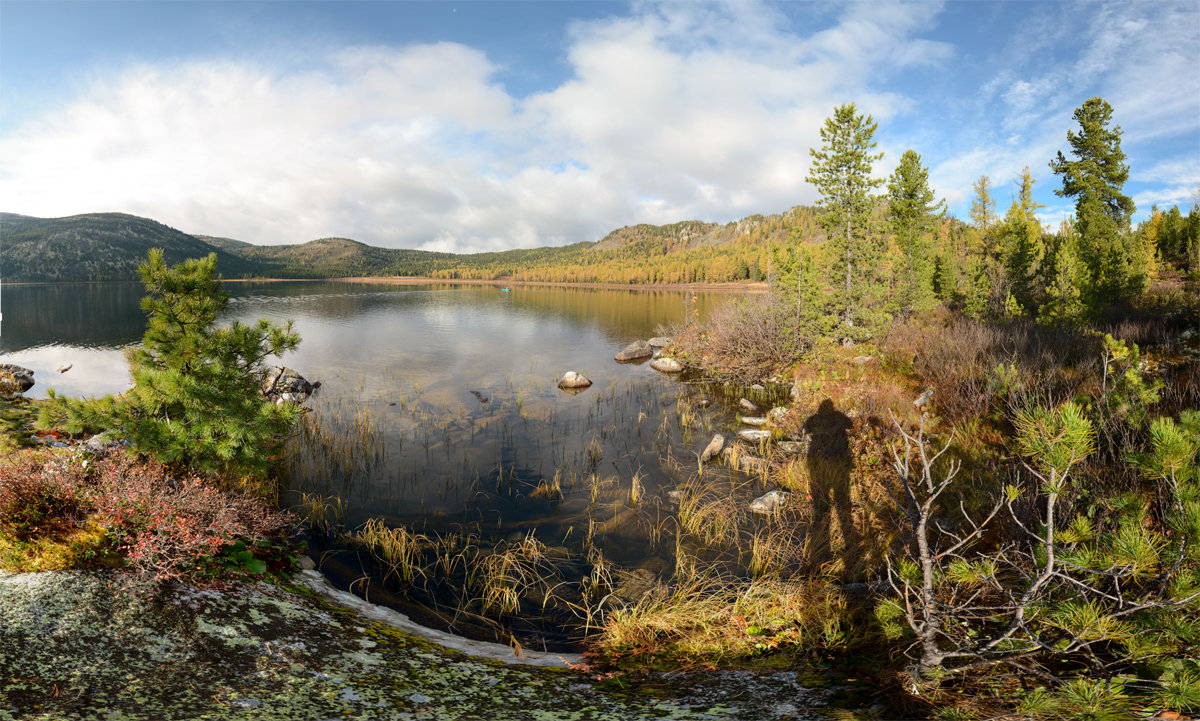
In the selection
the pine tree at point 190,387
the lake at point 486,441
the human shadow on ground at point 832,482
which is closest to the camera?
the pine tree at point 190,387

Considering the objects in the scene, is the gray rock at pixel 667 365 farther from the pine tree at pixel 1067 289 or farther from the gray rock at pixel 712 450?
the pine tree at pixel 1067 289

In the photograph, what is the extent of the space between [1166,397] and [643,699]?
10.7 metres

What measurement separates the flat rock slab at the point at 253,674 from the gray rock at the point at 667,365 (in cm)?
2190

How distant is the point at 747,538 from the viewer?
8.91 m

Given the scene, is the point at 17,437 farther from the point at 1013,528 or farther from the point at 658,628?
the point at 1013,528

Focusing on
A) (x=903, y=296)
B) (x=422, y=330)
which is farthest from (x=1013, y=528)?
(x=422, y=330)

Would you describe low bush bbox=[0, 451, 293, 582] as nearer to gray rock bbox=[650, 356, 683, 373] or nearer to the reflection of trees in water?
gray rock bbox=[650, 356, 683, 373]

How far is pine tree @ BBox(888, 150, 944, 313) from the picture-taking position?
3666 cm

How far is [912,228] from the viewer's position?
39844mm

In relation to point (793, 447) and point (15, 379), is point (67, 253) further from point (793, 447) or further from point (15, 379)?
point (793, 447)

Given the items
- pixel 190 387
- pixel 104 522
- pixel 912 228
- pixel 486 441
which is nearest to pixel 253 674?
pixel 104 522

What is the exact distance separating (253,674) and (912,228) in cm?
4814

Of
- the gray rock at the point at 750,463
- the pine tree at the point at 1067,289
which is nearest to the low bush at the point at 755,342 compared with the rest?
the gray rock at the point at 750,463

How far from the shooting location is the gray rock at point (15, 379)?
19.0 metres
